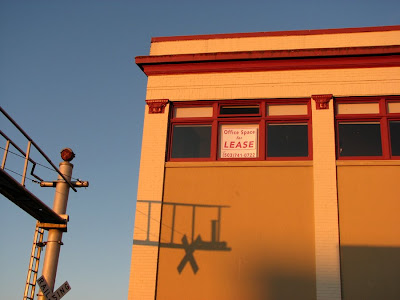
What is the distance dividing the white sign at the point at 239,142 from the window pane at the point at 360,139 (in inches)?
102

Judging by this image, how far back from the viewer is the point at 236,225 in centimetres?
1638

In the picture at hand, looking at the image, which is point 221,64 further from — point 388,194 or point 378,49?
point 388,194

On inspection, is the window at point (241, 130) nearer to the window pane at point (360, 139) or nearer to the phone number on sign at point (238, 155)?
the phone number on sign at point (238, 155)

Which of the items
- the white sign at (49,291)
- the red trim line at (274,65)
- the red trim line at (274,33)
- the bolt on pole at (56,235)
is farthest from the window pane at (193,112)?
the white sign at (49,291)

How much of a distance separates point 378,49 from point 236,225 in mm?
6962

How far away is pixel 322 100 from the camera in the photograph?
1745 centimetres

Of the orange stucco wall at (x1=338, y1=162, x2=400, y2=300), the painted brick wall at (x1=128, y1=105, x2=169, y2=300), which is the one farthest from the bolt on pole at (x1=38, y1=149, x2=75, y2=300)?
the orange stucco wall at (x1=338, y1=162, x2=400, y2=300)

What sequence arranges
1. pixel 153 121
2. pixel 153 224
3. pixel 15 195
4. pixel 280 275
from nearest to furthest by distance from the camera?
pixel 15 195
pixel 280 275
pixel 153 224
pixel 153 121

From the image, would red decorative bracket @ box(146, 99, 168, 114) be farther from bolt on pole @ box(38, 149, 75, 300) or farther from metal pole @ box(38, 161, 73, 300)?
metal pole @ box(38, 161, 73, 300)

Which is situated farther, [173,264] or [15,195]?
[173,264]

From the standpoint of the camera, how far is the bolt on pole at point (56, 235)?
14891mm

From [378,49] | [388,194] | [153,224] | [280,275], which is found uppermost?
[378,49]

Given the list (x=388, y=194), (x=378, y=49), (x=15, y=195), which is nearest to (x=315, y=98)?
(x=378, y=49)

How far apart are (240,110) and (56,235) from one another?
677cm
